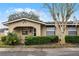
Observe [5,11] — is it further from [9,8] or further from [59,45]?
[59,45]

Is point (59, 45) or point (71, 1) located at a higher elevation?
point (71, 1)

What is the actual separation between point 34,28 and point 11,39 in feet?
2.87

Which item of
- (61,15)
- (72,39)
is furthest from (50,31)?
(72,39)

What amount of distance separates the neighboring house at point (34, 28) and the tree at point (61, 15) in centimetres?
14

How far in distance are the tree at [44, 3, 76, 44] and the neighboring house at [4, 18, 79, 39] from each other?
0.45ft

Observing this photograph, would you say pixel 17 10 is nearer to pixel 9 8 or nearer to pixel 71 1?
pixel 9 8

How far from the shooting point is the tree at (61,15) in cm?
2430

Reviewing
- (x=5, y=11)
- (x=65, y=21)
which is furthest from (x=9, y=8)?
(x=65, y=21)

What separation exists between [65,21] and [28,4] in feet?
4.67

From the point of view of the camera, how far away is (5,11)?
79.6ft

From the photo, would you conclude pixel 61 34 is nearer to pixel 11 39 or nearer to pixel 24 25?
pixel 24 25

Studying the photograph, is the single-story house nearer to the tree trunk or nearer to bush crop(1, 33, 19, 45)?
bush crop(1, 33, 19, 45)

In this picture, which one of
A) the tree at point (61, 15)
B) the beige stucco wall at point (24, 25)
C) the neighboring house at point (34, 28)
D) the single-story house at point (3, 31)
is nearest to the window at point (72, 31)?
the neighboring house at point (34, 28)

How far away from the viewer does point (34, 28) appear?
80.4 feet
